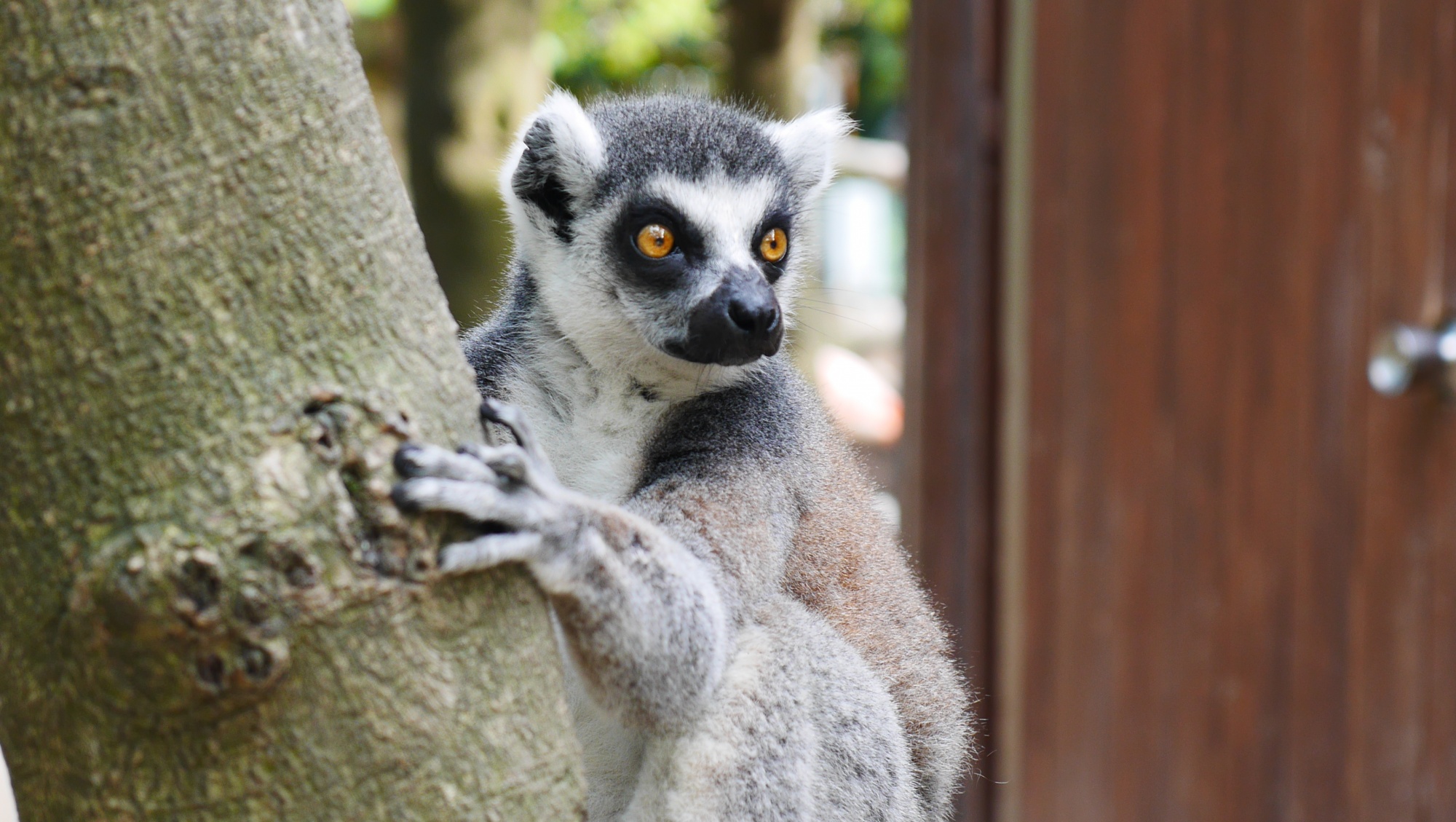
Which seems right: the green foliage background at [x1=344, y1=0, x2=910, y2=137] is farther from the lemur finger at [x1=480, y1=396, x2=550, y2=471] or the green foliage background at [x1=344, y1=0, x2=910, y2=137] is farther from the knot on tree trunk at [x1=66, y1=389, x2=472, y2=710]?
the knot on tree trunk at [x1=66, y1=389, x2=472, y2=710]

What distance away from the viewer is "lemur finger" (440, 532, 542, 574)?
1306 mm

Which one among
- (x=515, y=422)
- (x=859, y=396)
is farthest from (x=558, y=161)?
(x=859, y=396)

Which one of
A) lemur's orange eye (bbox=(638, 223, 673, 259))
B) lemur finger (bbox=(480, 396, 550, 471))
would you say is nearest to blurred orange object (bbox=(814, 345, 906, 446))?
lemur's orange eye (bbox=(638, 223, 673, 259))

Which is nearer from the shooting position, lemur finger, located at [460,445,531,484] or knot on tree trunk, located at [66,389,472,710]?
knot on tree trunk, located at [66,389,472,710]

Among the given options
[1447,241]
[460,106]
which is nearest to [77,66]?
[1447,241]

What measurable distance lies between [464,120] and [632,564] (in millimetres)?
4504

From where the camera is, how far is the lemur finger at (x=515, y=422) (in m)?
1.55

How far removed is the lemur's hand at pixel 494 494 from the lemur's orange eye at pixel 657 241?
0.86 meters

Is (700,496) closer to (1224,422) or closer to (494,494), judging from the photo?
(494,494)

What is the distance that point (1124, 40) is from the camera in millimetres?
4527

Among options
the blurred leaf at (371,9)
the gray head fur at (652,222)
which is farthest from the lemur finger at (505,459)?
the blurred leaf at (371,9)

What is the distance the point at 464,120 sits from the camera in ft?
19.8

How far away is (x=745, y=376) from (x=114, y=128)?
1504 mm

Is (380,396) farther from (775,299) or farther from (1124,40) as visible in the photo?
(1124,40)
